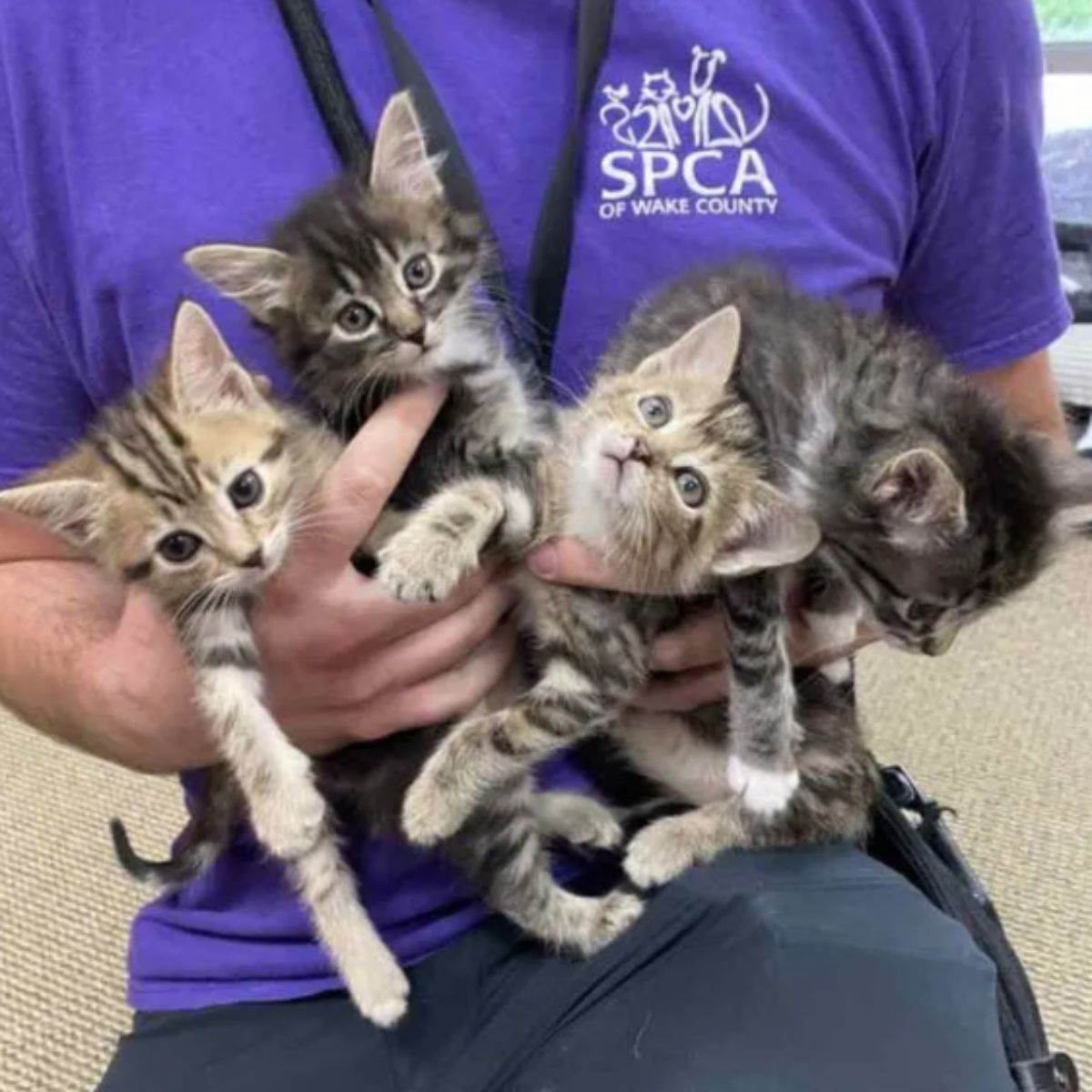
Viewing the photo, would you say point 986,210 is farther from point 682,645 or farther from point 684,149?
point 682,645

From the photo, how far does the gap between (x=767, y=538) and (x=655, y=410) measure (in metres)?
0.18

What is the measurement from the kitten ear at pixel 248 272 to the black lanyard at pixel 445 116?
119 millimetres

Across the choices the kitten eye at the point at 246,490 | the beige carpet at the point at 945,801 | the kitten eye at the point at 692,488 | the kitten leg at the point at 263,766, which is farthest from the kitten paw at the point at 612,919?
the beige carpet at the point at 945,801

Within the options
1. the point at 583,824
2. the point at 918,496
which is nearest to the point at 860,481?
the point at 918,496

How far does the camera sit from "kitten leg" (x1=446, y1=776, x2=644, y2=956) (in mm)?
1203

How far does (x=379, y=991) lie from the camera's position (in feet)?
3.86

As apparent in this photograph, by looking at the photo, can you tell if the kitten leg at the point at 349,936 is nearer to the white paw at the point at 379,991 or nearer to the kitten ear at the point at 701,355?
the white paw at the point at 379,991

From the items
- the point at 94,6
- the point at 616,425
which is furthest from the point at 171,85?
the point at 616,425

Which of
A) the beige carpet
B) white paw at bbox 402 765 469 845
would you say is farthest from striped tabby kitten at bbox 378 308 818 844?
the beige carpet

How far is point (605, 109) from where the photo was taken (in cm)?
126

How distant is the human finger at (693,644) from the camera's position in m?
1.29

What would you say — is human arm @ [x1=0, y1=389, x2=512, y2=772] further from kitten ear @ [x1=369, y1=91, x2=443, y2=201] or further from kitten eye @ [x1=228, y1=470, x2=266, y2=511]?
kitten ear @ [x1=369, y1=91, x2=443, y2=201]

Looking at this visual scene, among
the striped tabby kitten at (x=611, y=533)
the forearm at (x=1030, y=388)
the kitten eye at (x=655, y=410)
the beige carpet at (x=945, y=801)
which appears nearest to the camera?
the striped tabby kitten at (x=611, y=533)

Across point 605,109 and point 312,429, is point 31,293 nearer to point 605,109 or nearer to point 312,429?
point 312,429
